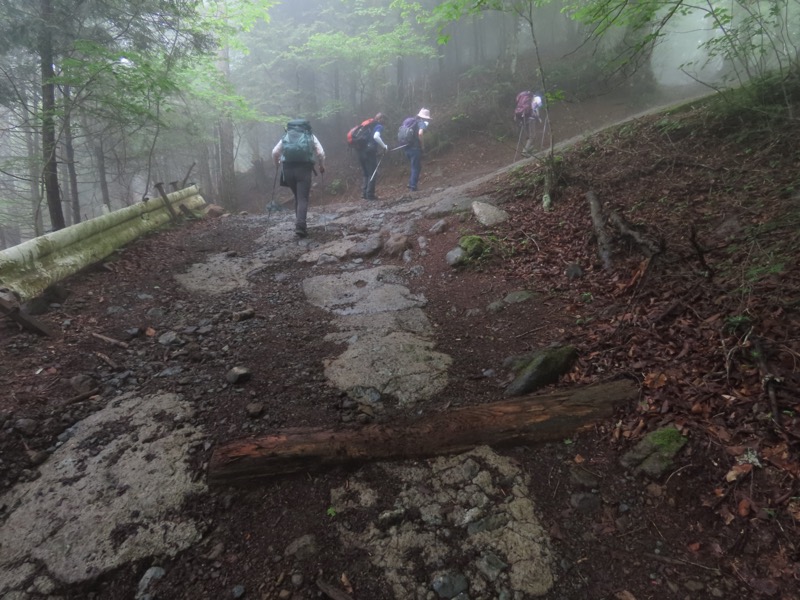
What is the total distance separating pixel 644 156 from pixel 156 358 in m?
7.08

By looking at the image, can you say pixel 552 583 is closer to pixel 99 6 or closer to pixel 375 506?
pixel 375 506

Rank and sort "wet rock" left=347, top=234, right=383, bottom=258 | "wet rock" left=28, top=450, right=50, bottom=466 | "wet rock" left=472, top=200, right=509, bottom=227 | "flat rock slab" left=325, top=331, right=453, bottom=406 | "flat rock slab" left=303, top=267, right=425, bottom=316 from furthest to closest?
1. "wet rock" left=347, top=234, right=383, bottom=258
2. "wet rock" left=472, top=200, right=509, bottom=227
3. "flat rock slab" left=303, top=267, right=425, bottom=316
4. "flat rock slab" left=325, top=331, right=453, bottom=406
5. "wet rock" left=28, top=450, right=50, bottom=466

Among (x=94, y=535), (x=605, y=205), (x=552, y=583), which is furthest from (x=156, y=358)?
(x=605, y=205)

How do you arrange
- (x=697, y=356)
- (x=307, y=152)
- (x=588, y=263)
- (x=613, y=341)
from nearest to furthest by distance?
(x=697, y=356), (x=613, y=341), (x=588, y=263), (x=307, y=152)

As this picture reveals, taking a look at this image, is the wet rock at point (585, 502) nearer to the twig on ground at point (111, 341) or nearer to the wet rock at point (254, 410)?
the wet rock at point (254, 410)

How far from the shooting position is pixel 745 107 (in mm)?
5230

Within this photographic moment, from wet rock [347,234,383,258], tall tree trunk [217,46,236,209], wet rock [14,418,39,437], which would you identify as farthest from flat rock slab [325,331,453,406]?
tall tree trunk [217,46,236,209]

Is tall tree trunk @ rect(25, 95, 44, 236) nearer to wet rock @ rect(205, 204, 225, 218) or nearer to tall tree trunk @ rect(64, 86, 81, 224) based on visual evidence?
tall tree trunk @ rect(64, 86, 81, 224)

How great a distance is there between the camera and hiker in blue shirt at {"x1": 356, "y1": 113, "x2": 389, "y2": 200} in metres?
11.6

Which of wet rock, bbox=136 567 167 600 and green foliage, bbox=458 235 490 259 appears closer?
wet rock, bbox=136 567 167 600

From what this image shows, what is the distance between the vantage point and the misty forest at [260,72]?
21.2 feet

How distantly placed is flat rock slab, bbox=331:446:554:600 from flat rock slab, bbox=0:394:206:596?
1032 millimetres

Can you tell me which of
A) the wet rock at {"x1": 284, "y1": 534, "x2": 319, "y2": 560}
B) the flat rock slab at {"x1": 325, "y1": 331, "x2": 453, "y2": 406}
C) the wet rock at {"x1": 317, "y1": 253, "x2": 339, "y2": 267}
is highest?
the wet rock at {"x1": 317, "y1": 253, "x2": 339, "y2": 267}

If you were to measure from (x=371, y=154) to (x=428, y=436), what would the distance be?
35.7 ft
